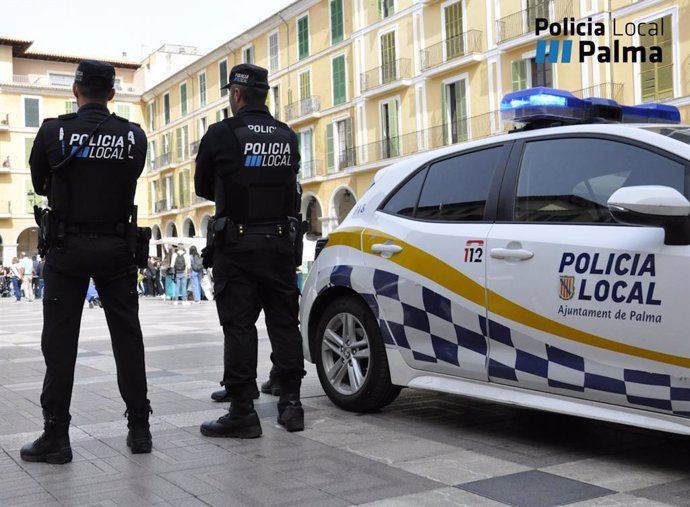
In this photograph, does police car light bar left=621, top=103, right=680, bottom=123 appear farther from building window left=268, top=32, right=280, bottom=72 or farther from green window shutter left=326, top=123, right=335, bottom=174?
building window left=268, top=32, right=280, bottom=72

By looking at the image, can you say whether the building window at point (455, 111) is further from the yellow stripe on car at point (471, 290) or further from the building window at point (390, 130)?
the yellow stripe on car at point (471, 290)

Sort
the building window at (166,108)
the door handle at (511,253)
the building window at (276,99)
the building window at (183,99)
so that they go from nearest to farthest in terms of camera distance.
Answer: the door handle at (511,253), the building window at (276,99), the building window at (183,99), the building window at (166,108)

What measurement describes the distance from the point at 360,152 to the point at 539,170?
31.0 m

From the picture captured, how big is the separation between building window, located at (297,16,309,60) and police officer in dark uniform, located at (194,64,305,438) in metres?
35.3

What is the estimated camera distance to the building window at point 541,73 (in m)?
27.2

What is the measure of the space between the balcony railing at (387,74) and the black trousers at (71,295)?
95.8 feet

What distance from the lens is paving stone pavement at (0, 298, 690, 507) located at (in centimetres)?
347

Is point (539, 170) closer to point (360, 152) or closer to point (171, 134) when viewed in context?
point (360, 152)

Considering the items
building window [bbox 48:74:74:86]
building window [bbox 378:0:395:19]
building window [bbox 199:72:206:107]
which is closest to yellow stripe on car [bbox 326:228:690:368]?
building window [bbox 378:0:395:19]

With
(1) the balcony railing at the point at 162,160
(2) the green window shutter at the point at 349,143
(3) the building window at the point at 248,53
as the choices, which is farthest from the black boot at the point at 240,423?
(1) the balcony railing at the point at 162,160

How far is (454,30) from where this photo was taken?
101 feet

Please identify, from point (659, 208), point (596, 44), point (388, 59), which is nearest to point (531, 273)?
point (659, 208)

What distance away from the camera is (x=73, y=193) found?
165 inches

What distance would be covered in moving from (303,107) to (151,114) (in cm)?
2045
